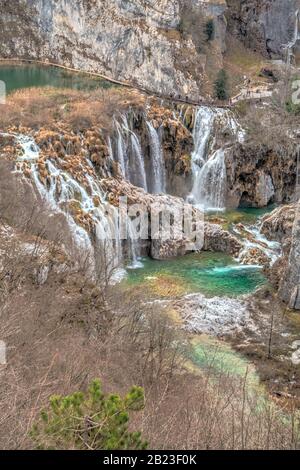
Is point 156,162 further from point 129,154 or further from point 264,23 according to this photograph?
point 264,23

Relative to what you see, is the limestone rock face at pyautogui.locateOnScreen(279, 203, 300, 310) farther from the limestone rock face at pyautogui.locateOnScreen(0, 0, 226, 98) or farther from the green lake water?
the green lake water

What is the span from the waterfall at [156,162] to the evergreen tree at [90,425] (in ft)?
109

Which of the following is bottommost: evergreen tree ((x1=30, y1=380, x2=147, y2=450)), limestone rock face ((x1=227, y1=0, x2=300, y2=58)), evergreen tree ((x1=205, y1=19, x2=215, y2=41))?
evergreen tree ((x1=30, y1=380, x2=147, y2=450))

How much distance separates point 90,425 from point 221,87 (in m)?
52.6

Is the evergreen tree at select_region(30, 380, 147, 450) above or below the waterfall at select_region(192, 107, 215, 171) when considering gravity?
below

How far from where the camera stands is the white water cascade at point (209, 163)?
42812 millimetres

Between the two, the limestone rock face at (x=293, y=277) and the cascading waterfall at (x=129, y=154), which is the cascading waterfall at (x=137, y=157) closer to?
the cascading waterfall at (x=129, y=154)

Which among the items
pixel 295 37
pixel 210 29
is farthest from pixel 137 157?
pixel 295 37

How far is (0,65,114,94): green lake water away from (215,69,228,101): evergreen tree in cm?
1215

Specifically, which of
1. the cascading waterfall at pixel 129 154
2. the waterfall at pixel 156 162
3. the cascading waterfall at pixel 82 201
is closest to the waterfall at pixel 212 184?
the waterfall at pixel 156 162

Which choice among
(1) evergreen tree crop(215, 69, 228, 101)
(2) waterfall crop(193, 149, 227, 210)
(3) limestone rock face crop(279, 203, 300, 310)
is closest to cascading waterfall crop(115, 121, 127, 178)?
(2) waterfall crop(193, 149, 227, 210)

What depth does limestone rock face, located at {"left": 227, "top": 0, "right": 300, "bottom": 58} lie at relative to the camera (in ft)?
242

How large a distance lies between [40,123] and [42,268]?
18993 millimetres
